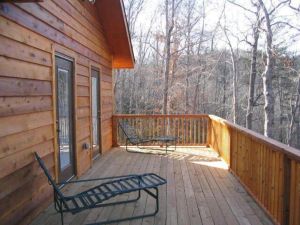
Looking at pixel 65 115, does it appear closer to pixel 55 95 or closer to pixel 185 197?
pixel 55 95

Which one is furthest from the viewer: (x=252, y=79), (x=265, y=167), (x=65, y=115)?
(x=252, y=79)

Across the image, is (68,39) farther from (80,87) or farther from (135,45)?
(135,45)

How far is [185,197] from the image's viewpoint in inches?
163

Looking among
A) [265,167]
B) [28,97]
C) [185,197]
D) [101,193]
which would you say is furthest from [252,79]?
[28,97]

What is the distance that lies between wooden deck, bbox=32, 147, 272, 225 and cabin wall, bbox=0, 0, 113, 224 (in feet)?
1.56

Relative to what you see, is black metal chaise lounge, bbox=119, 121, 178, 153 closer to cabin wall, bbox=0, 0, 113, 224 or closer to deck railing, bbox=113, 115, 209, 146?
deck railing, bbox=113, 115, 209, 146

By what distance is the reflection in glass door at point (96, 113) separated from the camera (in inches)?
259

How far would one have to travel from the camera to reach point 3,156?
2832 mm

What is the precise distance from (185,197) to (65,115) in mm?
2149

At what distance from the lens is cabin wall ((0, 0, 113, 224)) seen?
2.88 meters

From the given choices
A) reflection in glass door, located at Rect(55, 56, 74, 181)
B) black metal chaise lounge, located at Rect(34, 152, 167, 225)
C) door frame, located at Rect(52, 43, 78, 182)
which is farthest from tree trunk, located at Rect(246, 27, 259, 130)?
black metal chaise lounge, located at Rect(34, 152, 167, 225)

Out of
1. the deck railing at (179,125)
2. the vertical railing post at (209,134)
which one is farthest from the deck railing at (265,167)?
the deck railing at (179,125)

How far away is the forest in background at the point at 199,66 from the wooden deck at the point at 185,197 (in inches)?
339

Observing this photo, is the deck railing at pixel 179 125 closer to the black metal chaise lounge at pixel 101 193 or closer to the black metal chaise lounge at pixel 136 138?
the black metal chaise lounge at pixel 136 138
